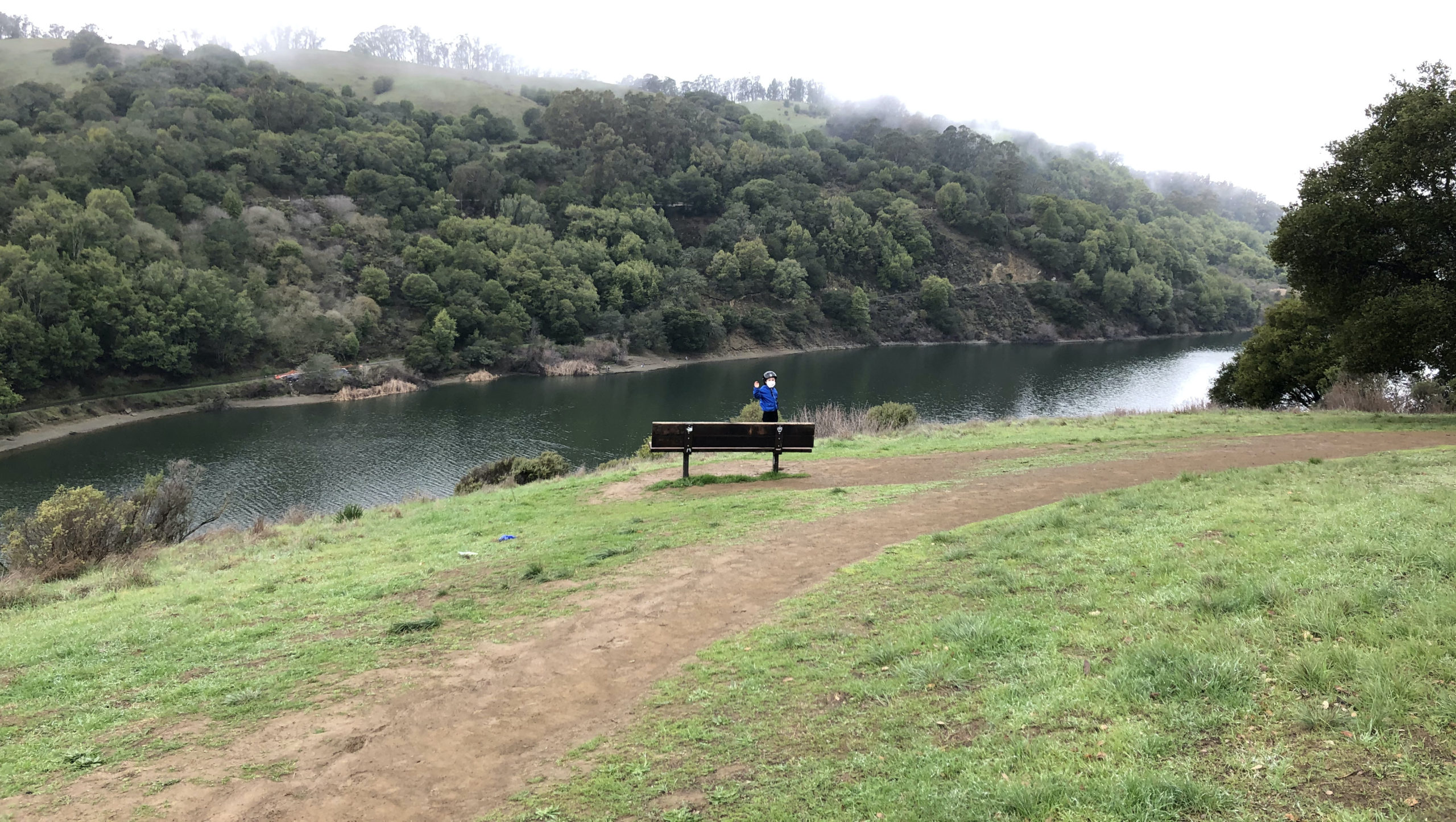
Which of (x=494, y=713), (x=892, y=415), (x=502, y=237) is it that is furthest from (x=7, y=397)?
(x=494, y=713)

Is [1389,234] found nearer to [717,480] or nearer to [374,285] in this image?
[717,480]

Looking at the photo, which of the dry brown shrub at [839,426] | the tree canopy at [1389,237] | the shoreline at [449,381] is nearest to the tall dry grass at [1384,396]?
the tree canopy at [1389,237]

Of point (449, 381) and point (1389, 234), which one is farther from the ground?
point (1389, 234)

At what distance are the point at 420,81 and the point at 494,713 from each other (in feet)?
511

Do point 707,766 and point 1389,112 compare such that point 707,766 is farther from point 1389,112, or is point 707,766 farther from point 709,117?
point 709,117

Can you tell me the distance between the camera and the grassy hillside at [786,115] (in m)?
170

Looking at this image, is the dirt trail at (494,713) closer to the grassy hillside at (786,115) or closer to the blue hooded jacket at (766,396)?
the blue hooded jacket at (766,396)

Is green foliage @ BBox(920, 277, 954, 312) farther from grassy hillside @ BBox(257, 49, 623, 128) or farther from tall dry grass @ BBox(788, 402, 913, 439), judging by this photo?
tall dry grass @ BBox(788, 402, 913, 439)

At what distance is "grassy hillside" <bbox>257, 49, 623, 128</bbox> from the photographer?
12681cm

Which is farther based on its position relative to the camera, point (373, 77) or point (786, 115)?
point (786, 115)

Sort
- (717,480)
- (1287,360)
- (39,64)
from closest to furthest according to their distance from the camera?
(717,480)
(1287,360)
(39,64)

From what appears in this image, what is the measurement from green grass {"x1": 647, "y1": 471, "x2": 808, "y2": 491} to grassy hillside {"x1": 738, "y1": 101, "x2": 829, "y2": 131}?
159305 mm

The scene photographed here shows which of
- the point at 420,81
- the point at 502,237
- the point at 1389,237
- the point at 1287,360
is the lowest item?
the point at 1287,360

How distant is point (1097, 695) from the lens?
14.5ft
